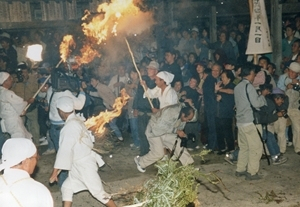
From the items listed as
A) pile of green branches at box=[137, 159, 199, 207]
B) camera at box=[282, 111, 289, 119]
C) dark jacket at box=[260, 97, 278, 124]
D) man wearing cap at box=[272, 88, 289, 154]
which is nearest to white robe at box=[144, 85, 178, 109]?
dark jacket at box=[260, 97, 278, 124]

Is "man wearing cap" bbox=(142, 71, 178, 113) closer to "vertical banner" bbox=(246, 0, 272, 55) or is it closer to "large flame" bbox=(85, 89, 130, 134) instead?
"large flame" bbox=(85, 89, 130, 134)

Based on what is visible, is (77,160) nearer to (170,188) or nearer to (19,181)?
(170,188)

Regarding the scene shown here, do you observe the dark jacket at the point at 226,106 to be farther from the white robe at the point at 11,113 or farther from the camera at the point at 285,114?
the white robe at the point at 11,113

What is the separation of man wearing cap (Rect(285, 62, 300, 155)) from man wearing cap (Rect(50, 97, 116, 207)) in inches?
195

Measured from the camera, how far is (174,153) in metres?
8.13

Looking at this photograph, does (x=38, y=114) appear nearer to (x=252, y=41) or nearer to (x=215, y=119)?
(x=215, y=119)

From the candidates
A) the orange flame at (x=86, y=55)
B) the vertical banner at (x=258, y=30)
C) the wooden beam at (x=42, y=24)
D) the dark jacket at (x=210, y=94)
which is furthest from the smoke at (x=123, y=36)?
the vertical banner at (x=258, y=30)

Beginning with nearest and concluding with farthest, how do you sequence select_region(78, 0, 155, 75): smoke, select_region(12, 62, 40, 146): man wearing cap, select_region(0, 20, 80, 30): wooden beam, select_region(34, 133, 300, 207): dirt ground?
1. select_region(34, 133, 300, 207): dirt ground
2. select_region(12, 62, 40, 146): man wearing cap
3. select_region(78, 0, 155, 75): smoke
4. select_region(0, 20, 80, 30): wooden beam

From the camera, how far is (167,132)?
805 cm

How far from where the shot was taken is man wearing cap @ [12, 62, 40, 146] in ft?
33.0

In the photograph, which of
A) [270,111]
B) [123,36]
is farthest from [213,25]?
[270,111]

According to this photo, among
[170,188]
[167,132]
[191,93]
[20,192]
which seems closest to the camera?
[20,192]

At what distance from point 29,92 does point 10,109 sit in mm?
1768

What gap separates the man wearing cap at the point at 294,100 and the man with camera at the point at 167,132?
247 cm
